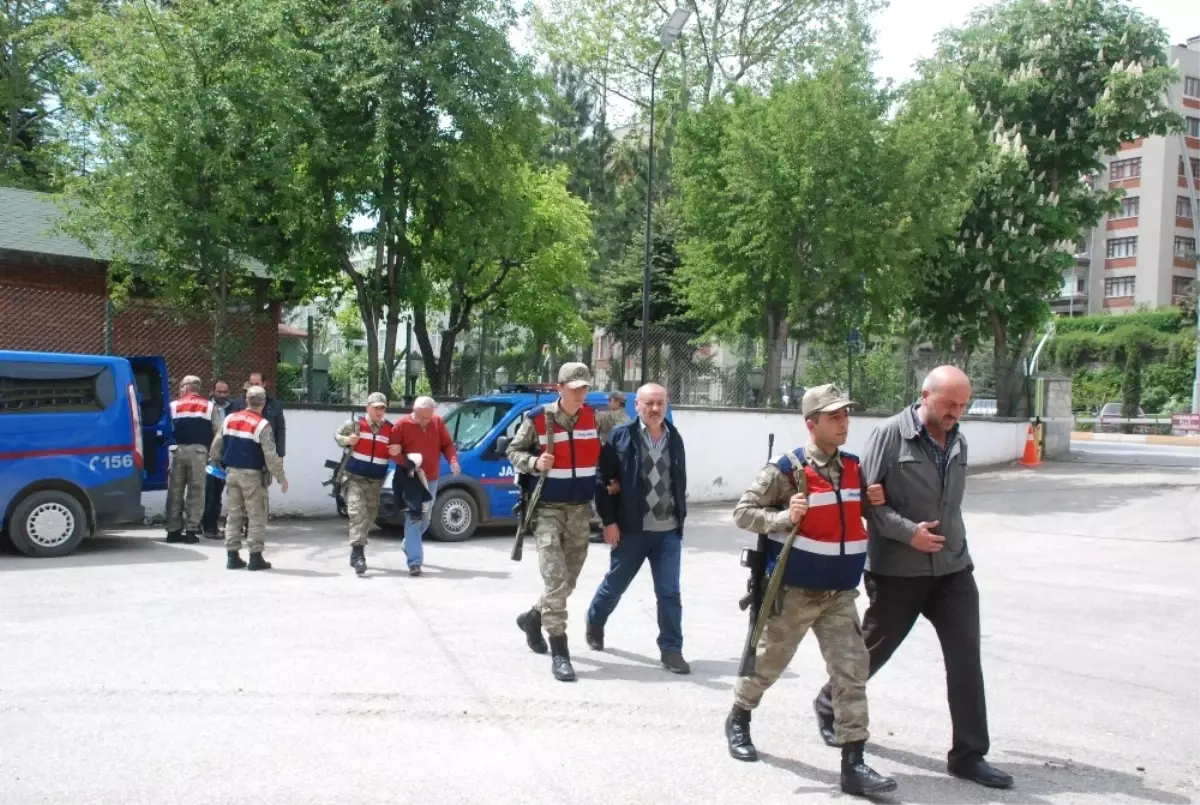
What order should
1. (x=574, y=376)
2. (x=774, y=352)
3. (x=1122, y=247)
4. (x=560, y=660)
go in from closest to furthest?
(x=560, y=660)
(x=574, y=376)
(x=774, y=352)
(x=1122, y=247)

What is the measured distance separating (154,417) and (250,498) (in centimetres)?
361

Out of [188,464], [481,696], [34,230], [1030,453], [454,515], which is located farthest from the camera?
[1030,453]

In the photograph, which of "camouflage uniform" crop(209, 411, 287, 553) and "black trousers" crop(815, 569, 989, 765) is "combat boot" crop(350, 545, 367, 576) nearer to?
"camouflage uniform" crop(209, 411, 287, 553)

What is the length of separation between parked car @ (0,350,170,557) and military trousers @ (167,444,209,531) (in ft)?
2.37

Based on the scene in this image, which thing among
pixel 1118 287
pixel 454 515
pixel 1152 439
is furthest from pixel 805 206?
pixel 1118 287

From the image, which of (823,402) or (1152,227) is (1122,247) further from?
(823,402)

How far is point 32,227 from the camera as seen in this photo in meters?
20.5

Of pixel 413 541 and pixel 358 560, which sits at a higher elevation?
pixel 413 541

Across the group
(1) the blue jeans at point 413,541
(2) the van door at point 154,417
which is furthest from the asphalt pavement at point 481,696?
(2) the van door at point 154,417

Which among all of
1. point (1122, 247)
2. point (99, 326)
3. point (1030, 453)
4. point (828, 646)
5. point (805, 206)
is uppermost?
point (1122, 247)

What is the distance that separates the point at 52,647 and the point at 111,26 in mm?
10397

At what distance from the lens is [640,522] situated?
6.90 metres

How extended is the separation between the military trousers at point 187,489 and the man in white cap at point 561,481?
6.79 metres

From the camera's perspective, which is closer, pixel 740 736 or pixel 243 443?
pixel 740 736
